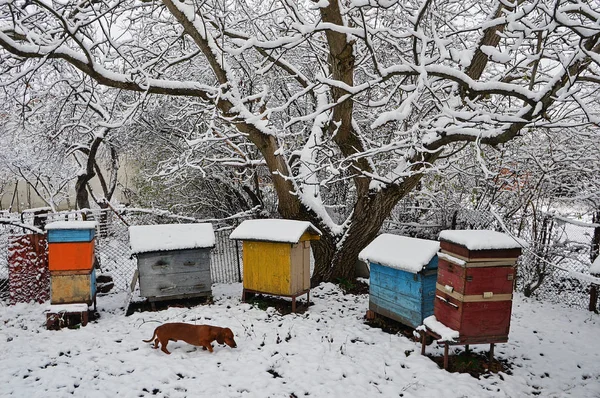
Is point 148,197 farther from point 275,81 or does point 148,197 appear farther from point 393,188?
point 393,188

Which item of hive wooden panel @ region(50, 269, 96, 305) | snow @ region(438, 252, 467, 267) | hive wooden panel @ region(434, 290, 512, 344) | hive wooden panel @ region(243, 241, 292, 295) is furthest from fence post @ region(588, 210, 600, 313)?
hive wooden panel @ region(50, 269, 96, 305)

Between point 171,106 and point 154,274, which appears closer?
point 154,274

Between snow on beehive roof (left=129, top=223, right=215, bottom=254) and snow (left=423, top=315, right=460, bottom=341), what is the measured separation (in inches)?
143

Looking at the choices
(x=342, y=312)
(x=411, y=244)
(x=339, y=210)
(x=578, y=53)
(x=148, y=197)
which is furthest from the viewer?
(x=148, y=197)

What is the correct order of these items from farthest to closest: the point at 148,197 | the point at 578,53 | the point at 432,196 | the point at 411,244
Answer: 1. the point at 148,197
2. the point at 432,196
3. the point at 411,244
4. the point at 578,53

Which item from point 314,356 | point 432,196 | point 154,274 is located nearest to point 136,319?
point 154,274

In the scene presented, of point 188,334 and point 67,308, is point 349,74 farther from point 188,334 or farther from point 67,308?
point 67,308

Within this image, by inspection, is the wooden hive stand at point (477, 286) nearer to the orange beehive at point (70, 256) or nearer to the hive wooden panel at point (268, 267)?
the hive wooden panel at point (268, 267)

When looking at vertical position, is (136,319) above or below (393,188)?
below

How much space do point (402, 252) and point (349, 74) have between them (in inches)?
108

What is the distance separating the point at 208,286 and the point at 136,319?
123 cm

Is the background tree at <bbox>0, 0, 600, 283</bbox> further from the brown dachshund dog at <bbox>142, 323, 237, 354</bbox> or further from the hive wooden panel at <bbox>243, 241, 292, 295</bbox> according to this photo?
the brown dachshund dog at <bbox>142, 323, 237, 354</bbox>

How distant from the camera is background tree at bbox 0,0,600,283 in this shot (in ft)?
13.8

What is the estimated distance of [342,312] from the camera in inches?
275
